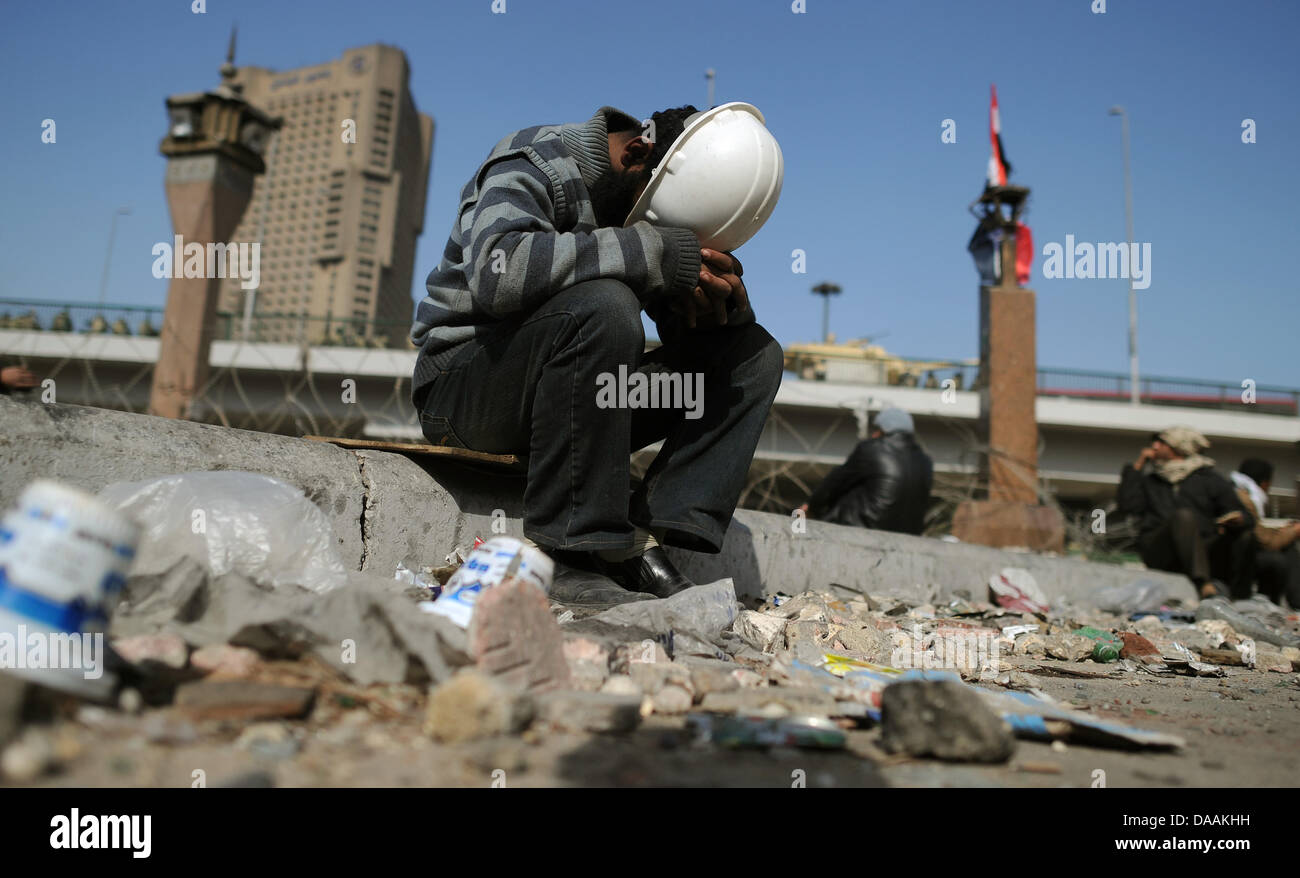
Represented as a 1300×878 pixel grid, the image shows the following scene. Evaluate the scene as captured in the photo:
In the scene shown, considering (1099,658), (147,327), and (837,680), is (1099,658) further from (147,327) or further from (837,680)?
(147,327)

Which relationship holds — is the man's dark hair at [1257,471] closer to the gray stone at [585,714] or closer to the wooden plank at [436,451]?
the wooden plank at [436,451]

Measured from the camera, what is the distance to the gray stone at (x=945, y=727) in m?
1.34

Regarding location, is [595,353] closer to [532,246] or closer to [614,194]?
[532,246]

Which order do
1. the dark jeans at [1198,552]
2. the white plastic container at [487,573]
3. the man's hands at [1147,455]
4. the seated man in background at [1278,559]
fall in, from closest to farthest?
the white plastic container at [487,573] < the dark jeans at [1198,552] < the seated man in background at [1278,559] < the man's hands at [1147,455]

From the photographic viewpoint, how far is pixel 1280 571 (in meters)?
6.66

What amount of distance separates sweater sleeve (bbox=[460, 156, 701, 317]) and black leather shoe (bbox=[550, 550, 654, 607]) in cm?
73

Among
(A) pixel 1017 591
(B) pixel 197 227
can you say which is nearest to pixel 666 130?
(A) pixel 1017 591

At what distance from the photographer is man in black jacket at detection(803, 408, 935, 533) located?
249 inches

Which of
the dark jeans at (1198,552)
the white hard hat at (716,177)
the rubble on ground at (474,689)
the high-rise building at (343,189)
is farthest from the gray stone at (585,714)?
the high-rise building at (343,189)

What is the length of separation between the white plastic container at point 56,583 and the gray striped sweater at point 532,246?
1.29 metres

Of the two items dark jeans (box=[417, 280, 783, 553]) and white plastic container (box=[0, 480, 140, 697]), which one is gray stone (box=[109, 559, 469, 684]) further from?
dark jeans (box=[417, 280, 783, 553])

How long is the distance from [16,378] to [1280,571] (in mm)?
8740
